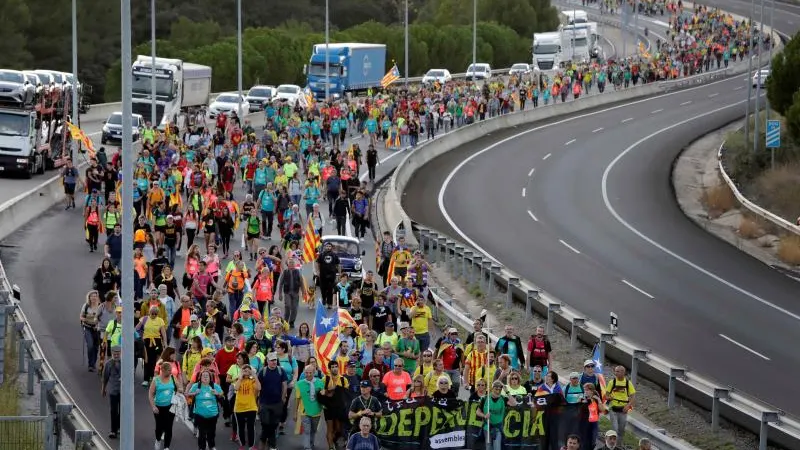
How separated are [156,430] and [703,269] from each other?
22008 millimetres

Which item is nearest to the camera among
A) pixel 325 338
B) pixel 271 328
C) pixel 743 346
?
pixel 271 328

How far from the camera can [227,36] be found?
113562mm

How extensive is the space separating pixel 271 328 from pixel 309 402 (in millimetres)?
1600

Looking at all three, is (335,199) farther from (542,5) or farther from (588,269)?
(542,5)

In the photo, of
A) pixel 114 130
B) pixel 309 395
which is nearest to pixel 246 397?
pixel 309 395

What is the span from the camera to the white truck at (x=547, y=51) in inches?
4033

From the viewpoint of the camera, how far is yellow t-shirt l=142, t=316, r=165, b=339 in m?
22.5

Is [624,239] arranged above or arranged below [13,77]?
below

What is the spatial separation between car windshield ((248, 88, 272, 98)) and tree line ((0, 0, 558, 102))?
15535mm

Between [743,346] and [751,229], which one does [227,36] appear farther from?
[743,346]

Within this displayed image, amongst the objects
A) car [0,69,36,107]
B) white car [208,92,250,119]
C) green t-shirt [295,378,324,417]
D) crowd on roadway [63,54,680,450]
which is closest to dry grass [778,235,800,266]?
A: crowd on roadway [63,54,680,450]

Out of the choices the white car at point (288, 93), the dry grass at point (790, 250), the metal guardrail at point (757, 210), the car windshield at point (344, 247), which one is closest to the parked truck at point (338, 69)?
the white car at point (288, 93)

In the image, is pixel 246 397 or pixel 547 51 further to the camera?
pixel 547 51

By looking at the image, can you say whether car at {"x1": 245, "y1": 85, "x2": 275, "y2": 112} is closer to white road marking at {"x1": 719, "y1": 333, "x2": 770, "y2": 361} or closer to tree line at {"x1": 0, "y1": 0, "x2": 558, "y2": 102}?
tree line at {"x1": 0, "y1": 0, "x2": 558, "y2": 102}
